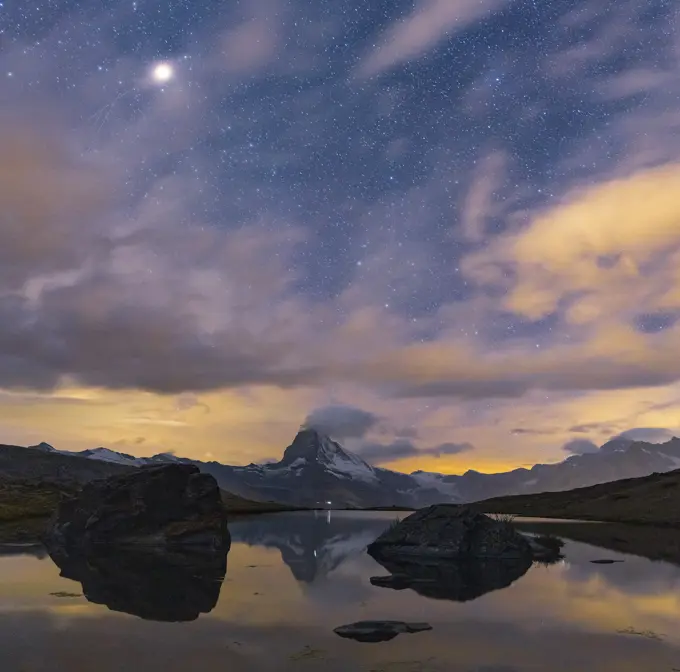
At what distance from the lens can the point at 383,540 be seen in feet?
172

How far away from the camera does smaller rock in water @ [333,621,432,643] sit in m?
21.2

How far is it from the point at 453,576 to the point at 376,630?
1779cm

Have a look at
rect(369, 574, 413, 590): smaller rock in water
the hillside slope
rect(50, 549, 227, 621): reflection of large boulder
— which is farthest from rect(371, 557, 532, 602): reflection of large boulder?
the hillside slope

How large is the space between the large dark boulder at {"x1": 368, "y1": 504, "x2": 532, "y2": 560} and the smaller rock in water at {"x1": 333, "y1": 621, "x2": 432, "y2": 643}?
25.6 meters

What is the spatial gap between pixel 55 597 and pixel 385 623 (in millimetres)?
15972

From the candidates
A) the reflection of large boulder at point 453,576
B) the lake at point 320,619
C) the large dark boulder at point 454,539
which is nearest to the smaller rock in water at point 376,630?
the lake at point 320,619

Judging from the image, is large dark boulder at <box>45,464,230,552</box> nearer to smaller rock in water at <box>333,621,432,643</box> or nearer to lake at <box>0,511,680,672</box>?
lake at <box>0,511,680,672</box>

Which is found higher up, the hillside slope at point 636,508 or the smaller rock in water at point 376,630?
the smaller rock in water at point 376,630

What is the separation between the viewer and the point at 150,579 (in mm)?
34438

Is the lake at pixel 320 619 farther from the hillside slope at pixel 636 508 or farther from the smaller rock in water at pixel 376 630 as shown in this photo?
the hillside slope at pixel 636 508

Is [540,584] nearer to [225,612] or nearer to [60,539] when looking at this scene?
[225,612]

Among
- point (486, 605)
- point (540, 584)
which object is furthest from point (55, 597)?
point (540, 584)

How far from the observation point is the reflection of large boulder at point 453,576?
32.0 metres

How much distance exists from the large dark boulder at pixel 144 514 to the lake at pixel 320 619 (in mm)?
14892
